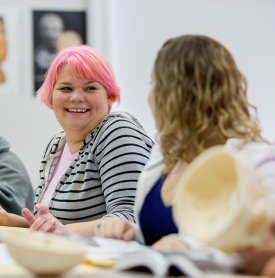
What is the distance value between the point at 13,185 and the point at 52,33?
3.29 feet

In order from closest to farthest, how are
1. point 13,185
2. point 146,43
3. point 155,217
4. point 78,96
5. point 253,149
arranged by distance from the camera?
point 253,149
point 155,217
point 78,96
point 13,185
point 146,43

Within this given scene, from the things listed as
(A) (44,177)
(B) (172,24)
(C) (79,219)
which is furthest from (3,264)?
(B) (172,24)

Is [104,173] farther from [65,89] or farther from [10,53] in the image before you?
[10,53]

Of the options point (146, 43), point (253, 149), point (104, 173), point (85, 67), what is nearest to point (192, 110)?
point (253, 149)

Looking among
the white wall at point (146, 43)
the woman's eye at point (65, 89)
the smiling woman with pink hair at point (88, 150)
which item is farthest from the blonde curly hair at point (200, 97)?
the white wall at point (146, 43)

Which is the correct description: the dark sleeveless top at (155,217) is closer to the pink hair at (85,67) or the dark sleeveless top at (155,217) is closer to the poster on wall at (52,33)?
the pink hair at (85,67)

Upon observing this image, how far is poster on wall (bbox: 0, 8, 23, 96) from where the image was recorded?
2.87 meters

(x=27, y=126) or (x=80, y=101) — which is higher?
(x=80, y=101)

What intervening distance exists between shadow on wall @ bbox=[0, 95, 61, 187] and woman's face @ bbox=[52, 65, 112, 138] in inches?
38.7

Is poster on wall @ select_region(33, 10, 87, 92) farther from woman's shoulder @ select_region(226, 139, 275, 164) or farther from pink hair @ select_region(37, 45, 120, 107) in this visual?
woman's shoulder @ select_region(226, 139, 275, 164)

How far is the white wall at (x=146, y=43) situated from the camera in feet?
9.20

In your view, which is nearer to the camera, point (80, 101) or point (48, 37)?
point (80, 101)

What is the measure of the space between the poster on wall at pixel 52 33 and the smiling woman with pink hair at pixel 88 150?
3.16ft

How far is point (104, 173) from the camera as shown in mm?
1713
